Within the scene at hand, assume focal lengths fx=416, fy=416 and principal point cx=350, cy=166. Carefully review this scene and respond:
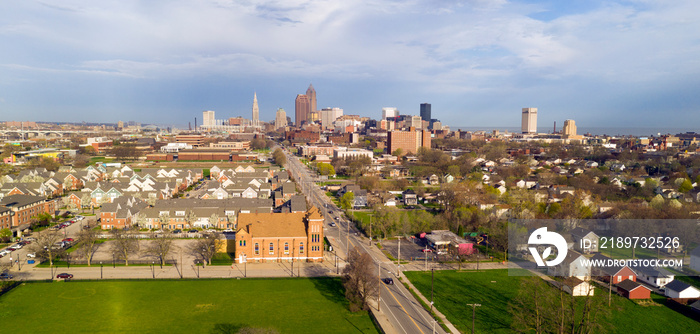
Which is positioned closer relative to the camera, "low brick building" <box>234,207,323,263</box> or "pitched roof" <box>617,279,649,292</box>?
"pitched roof" <box>617,279,649,292</box>

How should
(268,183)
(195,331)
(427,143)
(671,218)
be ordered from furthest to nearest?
(427,143), (268,183), (671,218), (195,331)

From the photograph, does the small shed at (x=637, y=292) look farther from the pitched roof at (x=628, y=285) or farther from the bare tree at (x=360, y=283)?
the bare tree at (x=360, y=283)

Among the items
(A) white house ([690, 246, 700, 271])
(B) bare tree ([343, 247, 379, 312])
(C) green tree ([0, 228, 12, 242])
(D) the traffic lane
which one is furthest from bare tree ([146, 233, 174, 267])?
(A) white house ([690, 246, 700, 271])

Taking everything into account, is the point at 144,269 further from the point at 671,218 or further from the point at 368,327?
the point at 671,218

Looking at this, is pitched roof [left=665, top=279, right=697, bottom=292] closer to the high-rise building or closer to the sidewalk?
the sidewalk

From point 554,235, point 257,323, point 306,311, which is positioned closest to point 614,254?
point 554,235

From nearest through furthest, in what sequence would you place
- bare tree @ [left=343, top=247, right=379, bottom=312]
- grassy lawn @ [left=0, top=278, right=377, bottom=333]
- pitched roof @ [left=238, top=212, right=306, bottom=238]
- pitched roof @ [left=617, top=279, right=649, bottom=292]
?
grassy lawn @ [left=0, top=278, right=377, bottom=333]
bare tree @ [left=343, top=247, right=379, bottom=312]
pitched roof @ [left=617, top=279, right=649, bottom=292]
pitched roof @ [left=238, top=212, right=306, bottom=238]

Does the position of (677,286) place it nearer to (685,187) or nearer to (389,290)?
(389,290)
